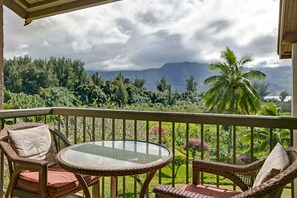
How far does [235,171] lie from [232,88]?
73.8 ft

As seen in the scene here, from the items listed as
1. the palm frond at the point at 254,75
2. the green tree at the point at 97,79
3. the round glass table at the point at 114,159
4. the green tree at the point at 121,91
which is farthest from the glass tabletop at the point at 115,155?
the palm frond at the point at 254,75

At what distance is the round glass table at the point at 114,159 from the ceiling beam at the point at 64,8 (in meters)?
2.08

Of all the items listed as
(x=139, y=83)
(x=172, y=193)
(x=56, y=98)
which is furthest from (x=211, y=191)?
(x=139, y=83)

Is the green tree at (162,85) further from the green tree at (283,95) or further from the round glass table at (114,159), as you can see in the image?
the round glass table at (114,159)

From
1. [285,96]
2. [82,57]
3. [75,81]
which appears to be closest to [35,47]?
[82,57]

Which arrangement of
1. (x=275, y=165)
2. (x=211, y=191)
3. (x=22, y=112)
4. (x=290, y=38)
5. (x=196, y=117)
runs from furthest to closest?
(x=290, y=38) → (x=22, y=112) → (x=196, y=117) → (x=211, y=191) → (x=275, y=165)

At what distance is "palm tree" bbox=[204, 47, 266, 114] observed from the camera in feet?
75.2

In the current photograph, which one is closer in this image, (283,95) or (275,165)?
(275,165)

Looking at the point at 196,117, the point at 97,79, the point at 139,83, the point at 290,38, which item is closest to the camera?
the point at 196,117

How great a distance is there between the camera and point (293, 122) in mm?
2201

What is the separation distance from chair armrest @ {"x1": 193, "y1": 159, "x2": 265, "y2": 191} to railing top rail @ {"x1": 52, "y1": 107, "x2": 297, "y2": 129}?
471 millimetres

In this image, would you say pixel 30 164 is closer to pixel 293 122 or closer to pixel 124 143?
pixel 124 143

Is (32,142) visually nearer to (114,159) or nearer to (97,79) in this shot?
(114,159)

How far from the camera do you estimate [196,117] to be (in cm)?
263
